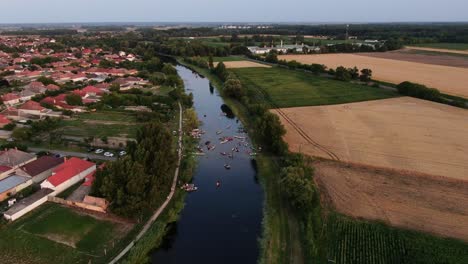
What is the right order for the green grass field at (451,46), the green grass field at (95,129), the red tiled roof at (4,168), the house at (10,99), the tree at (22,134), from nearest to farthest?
the red tiled roof at (4,168), the tree at (22,134), the green grass field at (95,129), the house at (10,99), the green grass field at (451,46)

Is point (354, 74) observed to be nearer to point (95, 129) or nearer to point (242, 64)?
point (242, 64)

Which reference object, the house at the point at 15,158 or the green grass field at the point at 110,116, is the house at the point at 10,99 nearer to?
the green grass field at the point at 110,116

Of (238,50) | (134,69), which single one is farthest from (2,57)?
(238,50)

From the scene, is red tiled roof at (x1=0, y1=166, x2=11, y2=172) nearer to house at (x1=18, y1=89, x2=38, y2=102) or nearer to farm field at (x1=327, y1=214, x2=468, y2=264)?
farm field at (x1=327, y1=214, x2=468, y2=264)

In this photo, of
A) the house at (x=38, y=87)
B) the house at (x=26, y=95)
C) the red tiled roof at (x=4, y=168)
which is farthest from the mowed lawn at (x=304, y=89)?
the house at (x=26, y=95)

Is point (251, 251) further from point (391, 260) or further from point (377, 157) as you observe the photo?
point (377, 157)

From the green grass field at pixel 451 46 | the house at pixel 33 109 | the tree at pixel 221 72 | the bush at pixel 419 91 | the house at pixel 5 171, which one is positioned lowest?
the house at pixel 5 171
